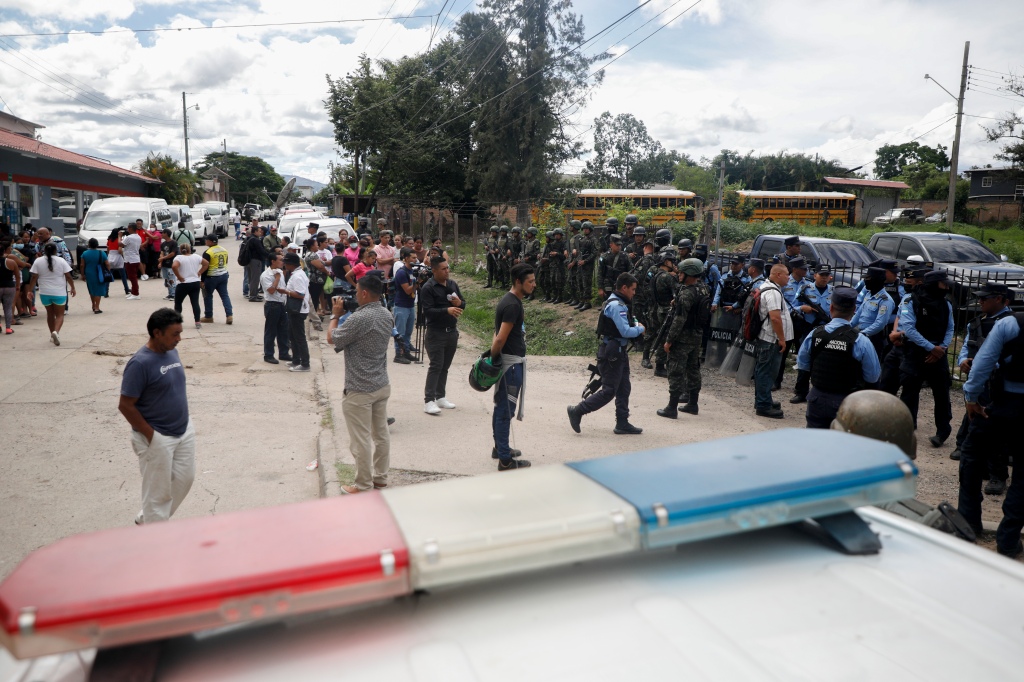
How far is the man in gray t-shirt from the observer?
4699mm

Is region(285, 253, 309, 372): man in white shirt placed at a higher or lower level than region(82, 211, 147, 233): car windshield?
lower

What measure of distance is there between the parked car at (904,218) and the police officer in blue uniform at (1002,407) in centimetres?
3638

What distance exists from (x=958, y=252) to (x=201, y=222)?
1262 inches

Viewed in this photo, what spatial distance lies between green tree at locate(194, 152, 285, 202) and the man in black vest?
4523 inches

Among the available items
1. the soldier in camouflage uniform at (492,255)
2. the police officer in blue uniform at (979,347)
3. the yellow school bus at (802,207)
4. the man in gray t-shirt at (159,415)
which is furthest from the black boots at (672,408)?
the yellow school bus at (802,207)

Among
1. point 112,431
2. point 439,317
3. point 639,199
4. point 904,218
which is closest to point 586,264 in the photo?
point 439,317

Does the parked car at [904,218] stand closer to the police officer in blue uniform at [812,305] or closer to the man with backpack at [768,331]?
the police officer in blue uniform at [812,305]

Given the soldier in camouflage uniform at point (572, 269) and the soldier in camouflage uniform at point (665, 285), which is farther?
the soldier in camouflage uniform at point (572, 269)

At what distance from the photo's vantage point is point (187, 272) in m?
13.1

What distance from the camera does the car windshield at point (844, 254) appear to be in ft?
47.3

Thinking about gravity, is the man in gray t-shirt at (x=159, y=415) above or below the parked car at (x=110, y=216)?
below

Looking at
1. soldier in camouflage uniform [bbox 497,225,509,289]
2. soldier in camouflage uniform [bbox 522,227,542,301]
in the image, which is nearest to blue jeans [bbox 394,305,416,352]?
soldier in camouflage uniform [bbox 522,227,542,301]

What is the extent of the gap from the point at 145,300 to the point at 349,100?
2556cm

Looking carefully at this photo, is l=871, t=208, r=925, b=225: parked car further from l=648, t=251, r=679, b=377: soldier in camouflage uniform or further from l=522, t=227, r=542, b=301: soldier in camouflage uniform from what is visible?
l=648, t=251, r=679, b=377: soldier in camouflage uniform
